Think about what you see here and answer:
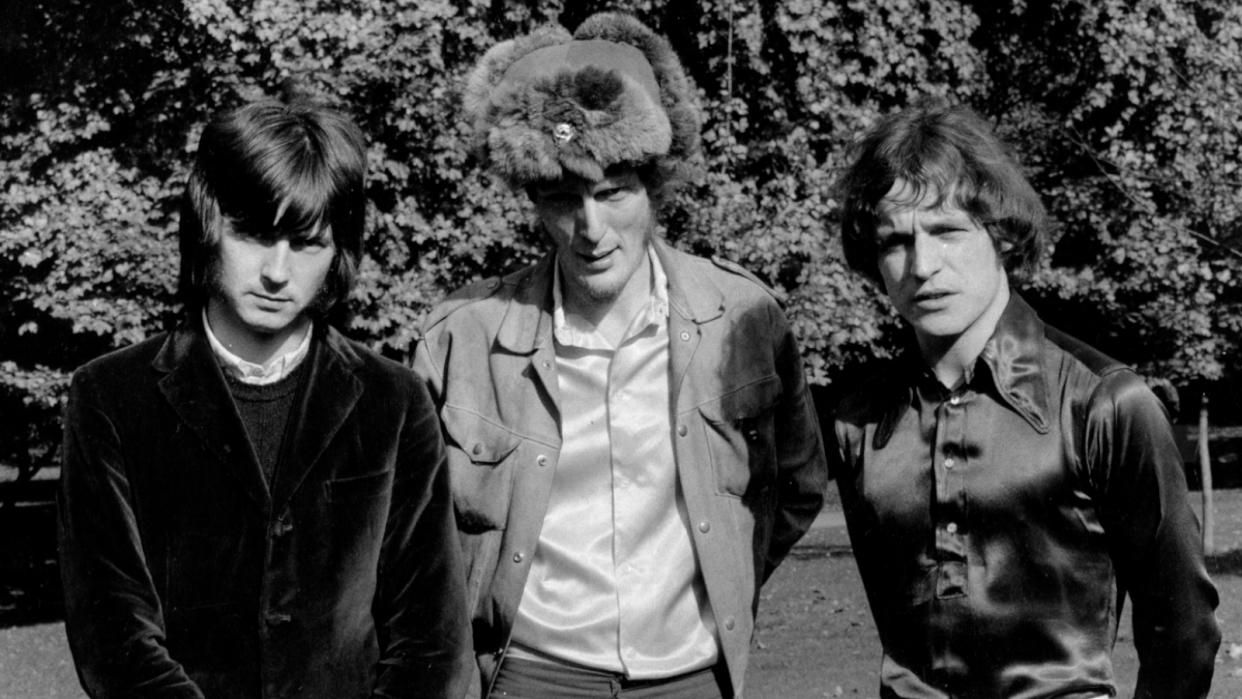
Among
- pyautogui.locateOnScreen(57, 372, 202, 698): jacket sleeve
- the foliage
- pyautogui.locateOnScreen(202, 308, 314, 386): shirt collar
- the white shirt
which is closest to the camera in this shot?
pyautogui.locateOnScreen(57, 372, 202, 698): jacket sleeve

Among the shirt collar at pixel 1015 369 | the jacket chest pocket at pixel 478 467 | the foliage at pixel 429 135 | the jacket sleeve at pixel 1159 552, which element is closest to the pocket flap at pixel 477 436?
the jacket chest pocket at pixel 478 467

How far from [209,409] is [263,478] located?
0.19m

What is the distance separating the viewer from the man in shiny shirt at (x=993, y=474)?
9.30 feet

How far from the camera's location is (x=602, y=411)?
3760mm

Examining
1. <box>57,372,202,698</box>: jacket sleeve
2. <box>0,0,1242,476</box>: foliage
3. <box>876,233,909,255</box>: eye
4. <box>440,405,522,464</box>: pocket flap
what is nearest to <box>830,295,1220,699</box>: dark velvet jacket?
<box>876,233,909,255</box>: eye

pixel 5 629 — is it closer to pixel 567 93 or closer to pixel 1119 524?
pixel 567 93

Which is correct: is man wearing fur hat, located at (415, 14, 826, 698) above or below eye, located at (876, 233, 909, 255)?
A: below

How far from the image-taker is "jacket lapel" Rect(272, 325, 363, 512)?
302cm

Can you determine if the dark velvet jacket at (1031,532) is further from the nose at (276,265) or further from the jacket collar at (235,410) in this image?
the nose at (276,265)

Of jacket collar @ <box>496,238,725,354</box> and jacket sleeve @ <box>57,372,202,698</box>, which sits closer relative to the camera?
jacket sleeve @ <box>57,372,202,698</box>

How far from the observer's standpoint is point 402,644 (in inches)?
121

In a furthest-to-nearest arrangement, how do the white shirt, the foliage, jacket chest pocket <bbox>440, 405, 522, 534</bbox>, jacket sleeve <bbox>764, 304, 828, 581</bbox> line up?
the foliage, jacket sleeve <bbox>764, 304, 828, 581</bbox>, jacket chest pocket <bbox>440, 405, 522, 534</bbox>, the white shirt

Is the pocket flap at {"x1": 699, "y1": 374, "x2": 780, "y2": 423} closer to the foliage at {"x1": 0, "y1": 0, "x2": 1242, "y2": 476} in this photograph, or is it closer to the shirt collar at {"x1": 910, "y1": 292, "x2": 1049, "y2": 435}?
the shirt collar at {"x1": 910, "y1": 292, "x2": 1049, "y2": 435}

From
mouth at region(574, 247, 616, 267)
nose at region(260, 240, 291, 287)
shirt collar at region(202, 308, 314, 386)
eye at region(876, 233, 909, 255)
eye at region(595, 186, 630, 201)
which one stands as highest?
eye at region(876, 233, 909, 255)
